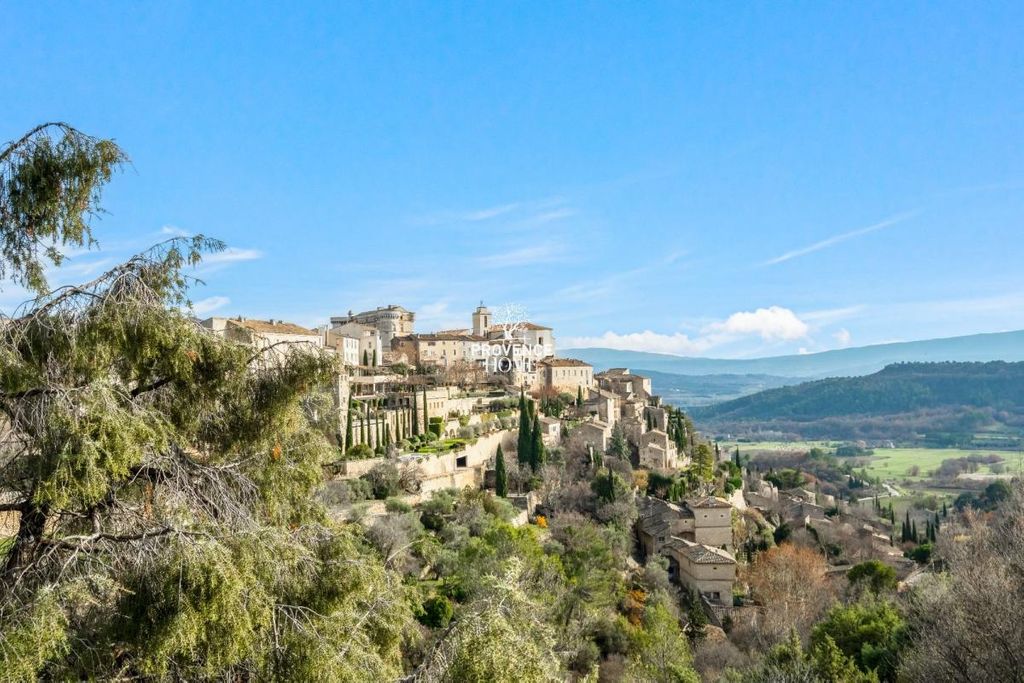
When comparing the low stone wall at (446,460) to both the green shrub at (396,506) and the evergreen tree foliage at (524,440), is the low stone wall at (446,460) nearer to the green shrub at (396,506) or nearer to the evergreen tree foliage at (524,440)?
the evergreen tree foliage at (524,440)

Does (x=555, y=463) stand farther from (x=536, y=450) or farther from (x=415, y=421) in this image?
(x=415, y=421)

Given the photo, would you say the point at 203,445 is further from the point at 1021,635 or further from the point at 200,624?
the point at 1021,635

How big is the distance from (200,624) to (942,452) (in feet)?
457

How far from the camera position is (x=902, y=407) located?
17025 centimetres

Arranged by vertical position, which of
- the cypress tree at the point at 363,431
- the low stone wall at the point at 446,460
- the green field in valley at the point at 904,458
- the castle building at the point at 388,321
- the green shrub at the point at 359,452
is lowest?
the green field in valley at the point at 904,458

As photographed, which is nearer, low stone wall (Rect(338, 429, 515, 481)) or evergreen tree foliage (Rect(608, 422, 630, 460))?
low stone wall (Rect(338, 429, 515, 481))

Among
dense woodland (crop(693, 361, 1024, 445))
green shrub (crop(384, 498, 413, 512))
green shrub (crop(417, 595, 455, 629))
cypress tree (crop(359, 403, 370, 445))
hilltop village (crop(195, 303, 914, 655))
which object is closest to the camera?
green shrub (crop(417, 595, 455, 629))

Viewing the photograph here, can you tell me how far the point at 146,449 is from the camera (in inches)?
251

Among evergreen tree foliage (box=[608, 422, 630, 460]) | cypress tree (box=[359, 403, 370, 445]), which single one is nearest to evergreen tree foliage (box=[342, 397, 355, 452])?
cypress tree (box=[359, 403, 370, 445])

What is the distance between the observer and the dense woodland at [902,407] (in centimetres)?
14775

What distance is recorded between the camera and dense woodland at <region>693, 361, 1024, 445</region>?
147750 mm

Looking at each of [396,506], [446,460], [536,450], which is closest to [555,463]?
[536,450]

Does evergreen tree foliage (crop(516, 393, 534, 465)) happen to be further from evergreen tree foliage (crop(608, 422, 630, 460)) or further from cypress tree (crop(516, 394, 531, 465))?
evergreen tree foliage (crop(608, 422, 630, 460))

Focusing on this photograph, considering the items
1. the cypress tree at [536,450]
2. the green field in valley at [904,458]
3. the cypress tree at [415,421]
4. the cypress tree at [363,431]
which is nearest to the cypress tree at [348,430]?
the cypress tree at [363,431]
